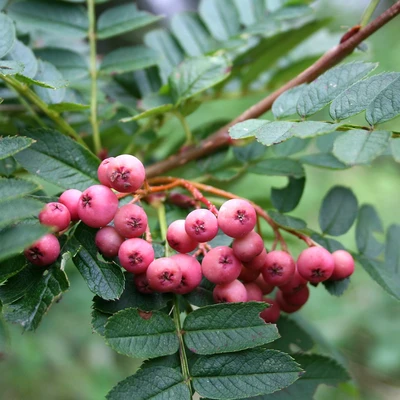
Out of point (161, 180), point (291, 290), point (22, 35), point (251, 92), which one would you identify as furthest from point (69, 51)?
point (291, 290)

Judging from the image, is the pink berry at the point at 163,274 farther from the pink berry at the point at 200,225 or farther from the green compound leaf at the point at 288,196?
the green compound leaf at the point at 288,196

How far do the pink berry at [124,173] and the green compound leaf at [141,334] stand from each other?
8.0 inches

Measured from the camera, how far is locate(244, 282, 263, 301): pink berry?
0.93 metres

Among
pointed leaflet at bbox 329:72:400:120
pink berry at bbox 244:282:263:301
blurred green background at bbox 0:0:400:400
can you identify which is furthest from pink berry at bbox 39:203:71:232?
blurred green background at bbox 0:0:400:400

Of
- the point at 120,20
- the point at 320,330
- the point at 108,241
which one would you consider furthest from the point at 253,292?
the point at 320,330

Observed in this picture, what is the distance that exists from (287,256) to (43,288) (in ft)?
1.39

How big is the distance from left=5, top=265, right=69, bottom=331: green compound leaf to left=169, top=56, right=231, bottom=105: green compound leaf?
1.63 feet

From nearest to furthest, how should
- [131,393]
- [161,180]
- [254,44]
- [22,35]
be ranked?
[131,393] → [161,180] → [22,35] → [254,44]

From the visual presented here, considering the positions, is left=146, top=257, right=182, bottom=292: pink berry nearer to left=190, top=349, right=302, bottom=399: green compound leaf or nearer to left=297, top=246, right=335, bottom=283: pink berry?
left=190, top=349, right=302, bottom=399: green compound leaf

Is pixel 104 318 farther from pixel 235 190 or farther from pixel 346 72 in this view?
pixel 235 190

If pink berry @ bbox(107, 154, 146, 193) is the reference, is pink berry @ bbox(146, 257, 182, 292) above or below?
below

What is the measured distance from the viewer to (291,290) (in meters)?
0.98

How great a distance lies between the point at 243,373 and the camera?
83cm

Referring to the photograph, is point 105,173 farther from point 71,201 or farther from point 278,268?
point 278,268
